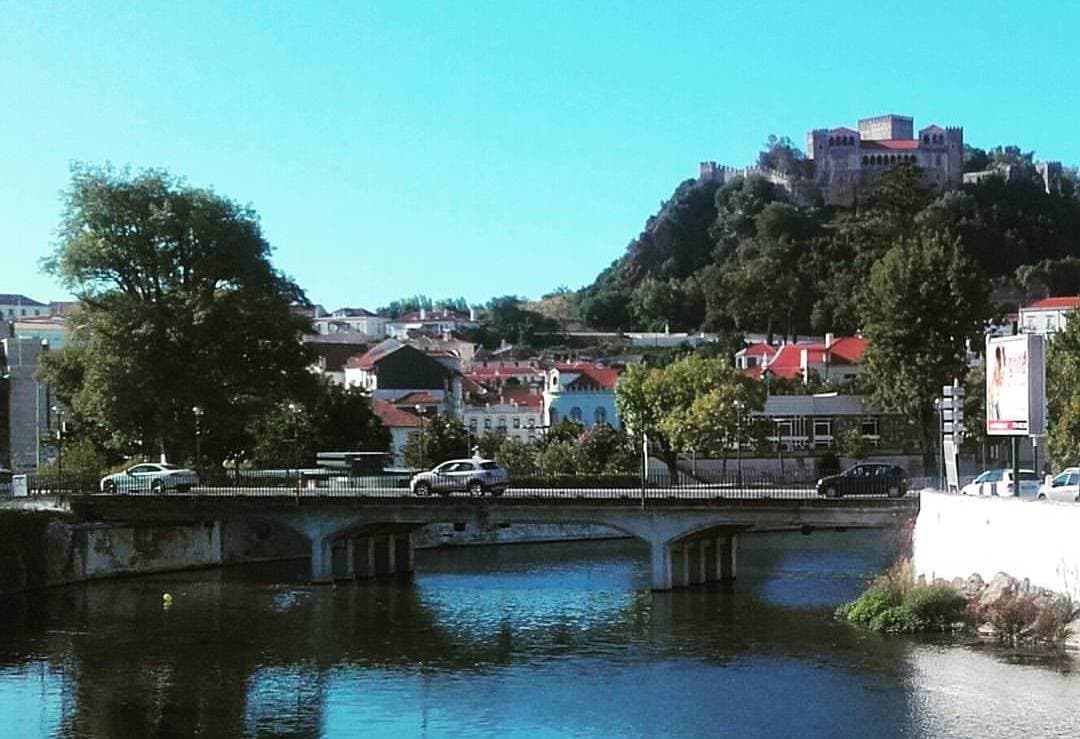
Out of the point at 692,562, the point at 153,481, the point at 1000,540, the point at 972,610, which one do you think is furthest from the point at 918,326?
the point at 153,481

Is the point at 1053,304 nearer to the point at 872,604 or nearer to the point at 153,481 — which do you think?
the point at 153,481

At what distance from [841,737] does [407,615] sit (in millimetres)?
21042

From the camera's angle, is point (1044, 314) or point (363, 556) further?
point (1044, 314)

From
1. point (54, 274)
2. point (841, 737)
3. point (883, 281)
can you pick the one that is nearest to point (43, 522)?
point (54, 274)

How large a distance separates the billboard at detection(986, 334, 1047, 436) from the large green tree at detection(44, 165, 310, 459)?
3382 cm

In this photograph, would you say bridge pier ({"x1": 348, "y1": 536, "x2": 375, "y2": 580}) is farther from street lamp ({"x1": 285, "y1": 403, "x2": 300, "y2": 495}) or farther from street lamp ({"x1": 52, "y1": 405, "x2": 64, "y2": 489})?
street lamp ({"x1": 285, "y1": 403, "x2": 300, "y2": 495})

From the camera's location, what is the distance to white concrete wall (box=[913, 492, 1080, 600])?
37406 mm

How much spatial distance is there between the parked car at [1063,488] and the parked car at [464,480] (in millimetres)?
20780

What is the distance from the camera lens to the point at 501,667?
126 feet

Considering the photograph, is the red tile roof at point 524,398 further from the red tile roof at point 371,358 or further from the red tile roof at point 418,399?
the red tile roof at point 371,358

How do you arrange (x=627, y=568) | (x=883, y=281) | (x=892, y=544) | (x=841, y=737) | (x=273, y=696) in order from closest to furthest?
(x=841, y=737), (x=273, y=696), (x=892, y=544), (x=627, y=568), (x=883, y=281)

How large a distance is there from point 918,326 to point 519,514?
31.8 meters

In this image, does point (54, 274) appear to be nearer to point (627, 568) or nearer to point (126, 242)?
point (126, 242)

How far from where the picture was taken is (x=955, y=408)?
162 ft
